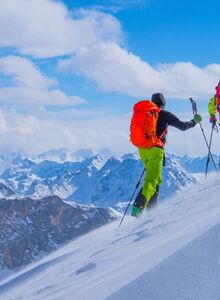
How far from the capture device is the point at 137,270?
427cm

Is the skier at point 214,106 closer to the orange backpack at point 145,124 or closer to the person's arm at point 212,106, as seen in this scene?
the person's arm at point 212,106

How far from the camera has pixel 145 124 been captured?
10.8m

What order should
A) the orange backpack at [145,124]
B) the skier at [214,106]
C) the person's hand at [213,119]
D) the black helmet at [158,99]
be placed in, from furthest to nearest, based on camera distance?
the person's hand at [213,119]
the skier at [214,106]
the black helmet at [158,99]
the orange backpack at [145,124]

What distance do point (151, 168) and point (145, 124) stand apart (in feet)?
3.46

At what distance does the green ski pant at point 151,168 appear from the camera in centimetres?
1122

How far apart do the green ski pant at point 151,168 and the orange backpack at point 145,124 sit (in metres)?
0.19

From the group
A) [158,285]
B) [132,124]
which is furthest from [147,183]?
[158,285]

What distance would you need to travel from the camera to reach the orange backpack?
10.8 meters

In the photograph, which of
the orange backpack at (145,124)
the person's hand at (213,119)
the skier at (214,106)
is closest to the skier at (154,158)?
the orange backpack at (145,124)

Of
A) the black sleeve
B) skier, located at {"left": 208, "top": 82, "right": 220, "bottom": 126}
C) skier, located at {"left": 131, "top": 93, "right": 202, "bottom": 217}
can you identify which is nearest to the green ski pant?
skier, located at {"left": 131, "top": 93, "right": 202, "bottom": 217}

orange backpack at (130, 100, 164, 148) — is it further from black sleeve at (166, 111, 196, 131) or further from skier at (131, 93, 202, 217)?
black sleeve at (166, 111, 196, 131)

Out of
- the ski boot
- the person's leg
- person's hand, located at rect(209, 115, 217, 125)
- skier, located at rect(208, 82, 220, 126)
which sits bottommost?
the ski boot

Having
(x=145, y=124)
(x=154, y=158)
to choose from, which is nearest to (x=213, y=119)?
(x=154, y=158)

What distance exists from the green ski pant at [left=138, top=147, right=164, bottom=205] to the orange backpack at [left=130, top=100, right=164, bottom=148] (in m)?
0.19
